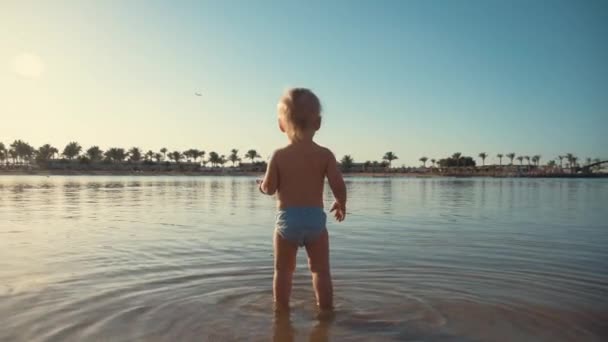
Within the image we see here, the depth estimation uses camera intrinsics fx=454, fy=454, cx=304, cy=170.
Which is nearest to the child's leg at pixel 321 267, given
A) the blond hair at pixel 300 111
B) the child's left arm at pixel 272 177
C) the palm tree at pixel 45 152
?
the child's left arm at pixel 272 177

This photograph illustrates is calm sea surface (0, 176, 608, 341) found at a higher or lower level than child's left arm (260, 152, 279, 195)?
lower

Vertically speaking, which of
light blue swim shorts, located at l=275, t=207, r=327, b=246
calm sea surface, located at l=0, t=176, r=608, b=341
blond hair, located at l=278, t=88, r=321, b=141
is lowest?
calm sea surface, located at l=0, t=176, r=608, b=341

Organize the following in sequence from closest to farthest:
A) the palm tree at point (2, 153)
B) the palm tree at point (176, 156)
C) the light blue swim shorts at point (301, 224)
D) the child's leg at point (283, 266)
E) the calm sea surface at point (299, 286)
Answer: the calm sea surface at point (299, 286) → the light blue swim shorts at point (301, 224) → the child's leg at point (283, 266) → the palm tree at point (2, 153) → the palm tree at point (176, 156)

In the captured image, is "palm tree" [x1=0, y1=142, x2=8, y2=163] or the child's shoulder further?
"palm tree" [x1=0, y1=142, x2=8, y2=163]

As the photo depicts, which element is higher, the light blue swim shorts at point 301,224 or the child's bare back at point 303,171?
the child's bare back at point 303,171

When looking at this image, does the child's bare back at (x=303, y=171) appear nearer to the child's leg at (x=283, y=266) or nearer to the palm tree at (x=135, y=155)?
the child's leg at (x=283, y=266)

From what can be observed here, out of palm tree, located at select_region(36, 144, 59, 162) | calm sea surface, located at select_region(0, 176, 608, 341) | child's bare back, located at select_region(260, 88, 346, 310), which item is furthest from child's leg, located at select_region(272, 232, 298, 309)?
palm tree, located at select_region(36, 144, 59, 162)

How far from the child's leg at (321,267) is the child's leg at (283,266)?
0.52ft

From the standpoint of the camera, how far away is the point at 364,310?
4.23 metres

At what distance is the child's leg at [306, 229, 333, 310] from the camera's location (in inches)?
158

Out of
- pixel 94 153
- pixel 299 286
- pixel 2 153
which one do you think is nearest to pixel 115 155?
pixel 94 153

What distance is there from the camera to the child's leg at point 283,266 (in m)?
4.06

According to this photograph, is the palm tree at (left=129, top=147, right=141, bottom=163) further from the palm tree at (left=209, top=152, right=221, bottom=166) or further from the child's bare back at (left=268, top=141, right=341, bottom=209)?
the child's bare back at (left=268, top=141, right=341, bottom=209)

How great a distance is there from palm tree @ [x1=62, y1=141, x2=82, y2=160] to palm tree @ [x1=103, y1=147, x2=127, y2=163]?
9208mm
